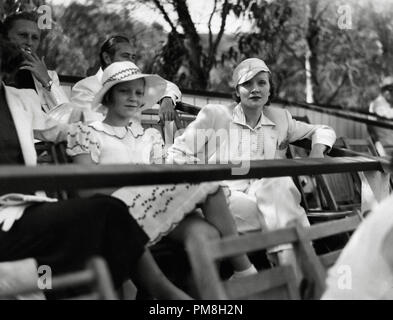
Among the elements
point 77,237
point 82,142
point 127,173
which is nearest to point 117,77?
point 82,142

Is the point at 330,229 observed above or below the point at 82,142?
below

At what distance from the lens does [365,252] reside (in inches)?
72.4

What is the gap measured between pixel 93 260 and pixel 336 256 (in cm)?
115

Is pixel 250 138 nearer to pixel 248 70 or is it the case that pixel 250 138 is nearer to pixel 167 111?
pixel 248 70

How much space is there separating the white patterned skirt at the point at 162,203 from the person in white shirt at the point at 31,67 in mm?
1106

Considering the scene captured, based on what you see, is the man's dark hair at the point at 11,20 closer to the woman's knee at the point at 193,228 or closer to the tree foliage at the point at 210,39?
the tree foliage at the point at 210,39

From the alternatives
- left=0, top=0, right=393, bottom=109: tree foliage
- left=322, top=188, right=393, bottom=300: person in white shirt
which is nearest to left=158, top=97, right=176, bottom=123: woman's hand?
left=0, top=0, right=393, bottom=109: tree foliage

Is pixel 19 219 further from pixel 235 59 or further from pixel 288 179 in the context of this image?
pixel 235 59

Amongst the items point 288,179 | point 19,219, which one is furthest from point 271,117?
point 19,219

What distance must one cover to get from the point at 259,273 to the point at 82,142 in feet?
4.70

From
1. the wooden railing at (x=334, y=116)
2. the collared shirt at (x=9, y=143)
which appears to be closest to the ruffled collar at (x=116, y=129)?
the collared shirt at (x=9, y=143)

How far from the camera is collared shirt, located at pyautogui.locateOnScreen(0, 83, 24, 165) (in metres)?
2.84

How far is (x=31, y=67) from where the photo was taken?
12.3 feet
